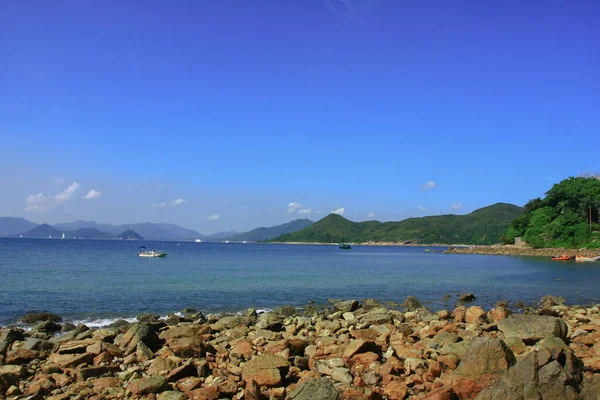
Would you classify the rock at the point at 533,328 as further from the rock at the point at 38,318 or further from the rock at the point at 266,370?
the rock at the point at 38,318

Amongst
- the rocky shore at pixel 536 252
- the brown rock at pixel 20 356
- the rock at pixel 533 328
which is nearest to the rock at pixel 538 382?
the rock at pixel 533 328

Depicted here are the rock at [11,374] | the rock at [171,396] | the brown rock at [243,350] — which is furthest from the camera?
the brown rock at [243,350]

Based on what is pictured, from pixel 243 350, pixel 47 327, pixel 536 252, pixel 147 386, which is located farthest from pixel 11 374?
pixel 536 252

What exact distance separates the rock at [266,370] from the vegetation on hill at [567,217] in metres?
107

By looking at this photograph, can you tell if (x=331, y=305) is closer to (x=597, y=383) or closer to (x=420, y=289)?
(x=420, y=289)

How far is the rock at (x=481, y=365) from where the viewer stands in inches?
A: 431

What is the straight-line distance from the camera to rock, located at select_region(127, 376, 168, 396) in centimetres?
1161

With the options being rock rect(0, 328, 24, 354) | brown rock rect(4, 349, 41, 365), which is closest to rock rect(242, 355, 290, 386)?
brown rock rect(4, 349, 41, 365)

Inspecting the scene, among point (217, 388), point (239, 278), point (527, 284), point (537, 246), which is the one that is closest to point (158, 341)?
point (217, 388)

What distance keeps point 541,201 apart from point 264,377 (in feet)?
411

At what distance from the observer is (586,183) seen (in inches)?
4606

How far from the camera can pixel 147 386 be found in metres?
11.7

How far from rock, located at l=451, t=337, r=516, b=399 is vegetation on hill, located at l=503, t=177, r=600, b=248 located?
10450 centimetres

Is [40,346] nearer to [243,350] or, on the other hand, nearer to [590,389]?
[243,350]
